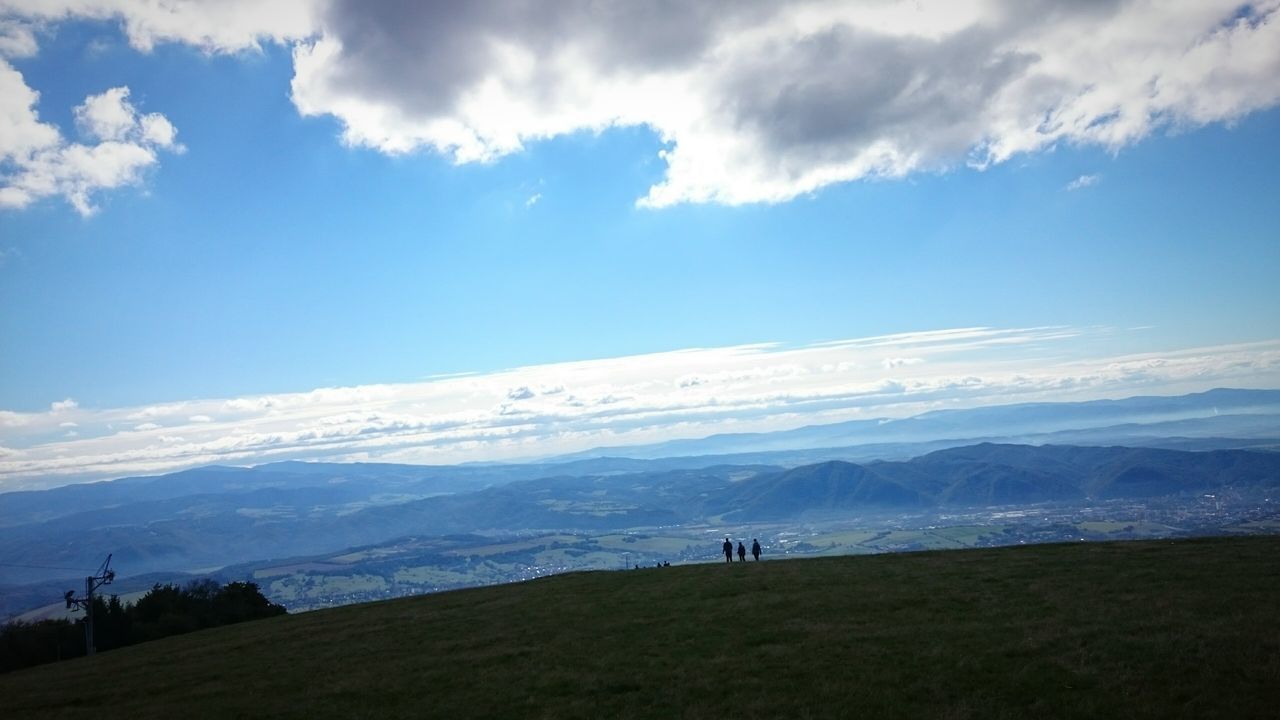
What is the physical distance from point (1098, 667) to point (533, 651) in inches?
756

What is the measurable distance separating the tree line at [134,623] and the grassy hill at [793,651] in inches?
953

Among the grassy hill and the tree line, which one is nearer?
the grassy hill

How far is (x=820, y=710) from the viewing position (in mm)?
18500

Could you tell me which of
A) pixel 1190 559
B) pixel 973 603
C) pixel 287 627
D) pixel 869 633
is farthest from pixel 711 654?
pixel 287 627

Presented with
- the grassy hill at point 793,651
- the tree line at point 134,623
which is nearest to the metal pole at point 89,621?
the tree line at point 134,623

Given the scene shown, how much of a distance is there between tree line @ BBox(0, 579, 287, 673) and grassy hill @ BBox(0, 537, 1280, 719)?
79.4ft

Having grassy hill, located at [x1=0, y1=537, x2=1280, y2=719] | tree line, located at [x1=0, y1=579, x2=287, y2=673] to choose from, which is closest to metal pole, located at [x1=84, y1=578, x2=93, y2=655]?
tree line, located at [x1=0, y1=579, x2=287, y2=673]

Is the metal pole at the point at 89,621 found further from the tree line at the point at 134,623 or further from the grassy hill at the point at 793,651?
the grassy hill at the point at 793,651

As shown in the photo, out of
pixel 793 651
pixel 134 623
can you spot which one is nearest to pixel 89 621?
pixel 134 623

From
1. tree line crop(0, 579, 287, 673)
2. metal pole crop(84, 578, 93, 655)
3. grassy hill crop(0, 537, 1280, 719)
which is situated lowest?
tree line crop(0, 579, 287, 673)

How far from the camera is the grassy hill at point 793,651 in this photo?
18.9m

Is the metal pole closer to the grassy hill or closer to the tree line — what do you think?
the tree line

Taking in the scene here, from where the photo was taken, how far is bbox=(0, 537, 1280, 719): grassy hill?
62.1ft

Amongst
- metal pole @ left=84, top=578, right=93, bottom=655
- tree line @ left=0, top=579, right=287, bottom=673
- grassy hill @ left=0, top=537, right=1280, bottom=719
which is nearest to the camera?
grassy hill @ left=0, top=537, right=1280, bottom=719
